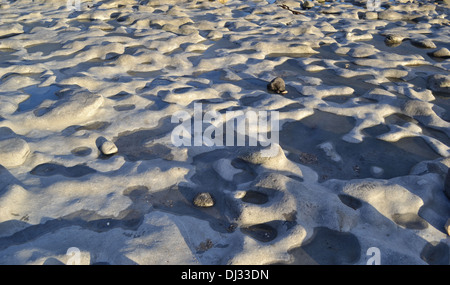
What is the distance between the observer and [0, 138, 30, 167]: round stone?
2.81 meters

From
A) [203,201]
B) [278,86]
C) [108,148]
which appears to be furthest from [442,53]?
[108,148]

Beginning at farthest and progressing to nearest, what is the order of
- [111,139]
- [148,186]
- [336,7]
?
[336,7]
[111,139]
[148,186]

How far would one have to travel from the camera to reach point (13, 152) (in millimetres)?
2840

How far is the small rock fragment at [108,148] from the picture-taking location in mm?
3025

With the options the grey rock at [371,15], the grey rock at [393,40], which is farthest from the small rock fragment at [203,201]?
the grey rock at [371,15]

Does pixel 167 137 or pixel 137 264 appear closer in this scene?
pixel 137 264

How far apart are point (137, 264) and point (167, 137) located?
1.43 m

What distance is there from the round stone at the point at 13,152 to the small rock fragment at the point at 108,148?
23.7 inches

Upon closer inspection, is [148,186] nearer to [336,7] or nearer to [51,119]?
[51,119]

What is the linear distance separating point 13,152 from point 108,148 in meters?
0.73

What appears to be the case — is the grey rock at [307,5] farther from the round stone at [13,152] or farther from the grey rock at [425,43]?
the round stone at [13,152]

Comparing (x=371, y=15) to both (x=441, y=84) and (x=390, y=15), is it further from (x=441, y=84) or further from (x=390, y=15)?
(x=441, y=84)
